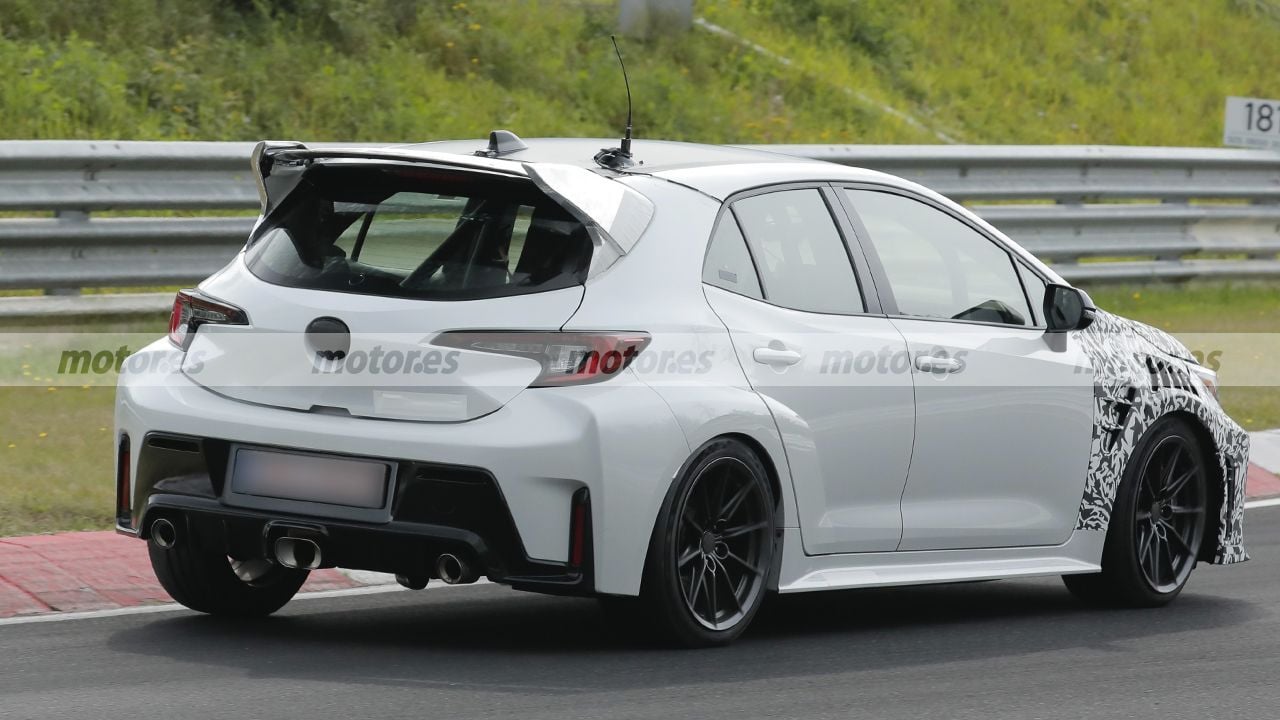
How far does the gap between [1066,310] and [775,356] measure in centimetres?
158

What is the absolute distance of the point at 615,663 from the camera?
620cm

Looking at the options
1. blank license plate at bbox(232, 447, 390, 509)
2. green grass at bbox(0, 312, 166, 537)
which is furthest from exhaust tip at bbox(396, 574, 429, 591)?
green grass at bbox(0, 312, 166, 537)

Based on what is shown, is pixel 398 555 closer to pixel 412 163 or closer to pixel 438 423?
pixel 438 423

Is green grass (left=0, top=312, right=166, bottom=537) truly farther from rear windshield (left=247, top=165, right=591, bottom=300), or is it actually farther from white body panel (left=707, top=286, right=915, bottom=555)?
white body panel (left=707, top=286, right=915, bottom=555)

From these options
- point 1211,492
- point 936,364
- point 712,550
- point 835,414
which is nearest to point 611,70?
point 1211,492

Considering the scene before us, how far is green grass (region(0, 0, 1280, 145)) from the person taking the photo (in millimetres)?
16141

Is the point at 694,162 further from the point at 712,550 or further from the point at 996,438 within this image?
the point at 996,438

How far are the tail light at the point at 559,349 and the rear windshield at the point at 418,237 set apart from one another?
0.16 metres

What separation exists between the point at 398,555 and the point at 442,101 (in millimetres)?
12001

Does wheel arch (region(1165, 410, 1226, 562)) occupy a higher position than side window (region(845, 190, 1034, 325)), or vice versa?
side window (region(845, 190, 1034, 325))

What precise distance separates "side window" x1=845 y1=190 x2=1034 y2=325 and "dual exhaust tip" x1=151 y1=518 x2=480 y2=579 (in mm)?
1995

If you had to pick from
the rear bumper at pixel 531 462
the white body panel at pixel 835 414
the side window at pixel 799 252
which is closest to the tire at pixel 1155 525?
the white body panel at pixel 835 414

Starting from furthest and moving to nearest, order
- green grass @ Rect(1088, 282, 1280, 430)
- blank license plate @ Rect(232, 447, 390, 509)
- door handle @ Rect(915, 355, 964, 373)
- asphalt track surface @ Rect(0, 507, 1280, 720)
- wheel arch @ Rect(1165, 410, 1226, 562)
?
green grass @ Rect(1088, 282, 1280, 430) < wheel arch @ Rect(1165, 410, 1226, 562) < door handle @ Rect(915, 355, 964, 373) < blank license plate @ Rect(232, 447, 390, 509) < asphalt track surface @ Rect(0, 507, 1280, 720)

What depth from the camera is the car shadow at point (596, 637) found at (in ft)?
19.8
